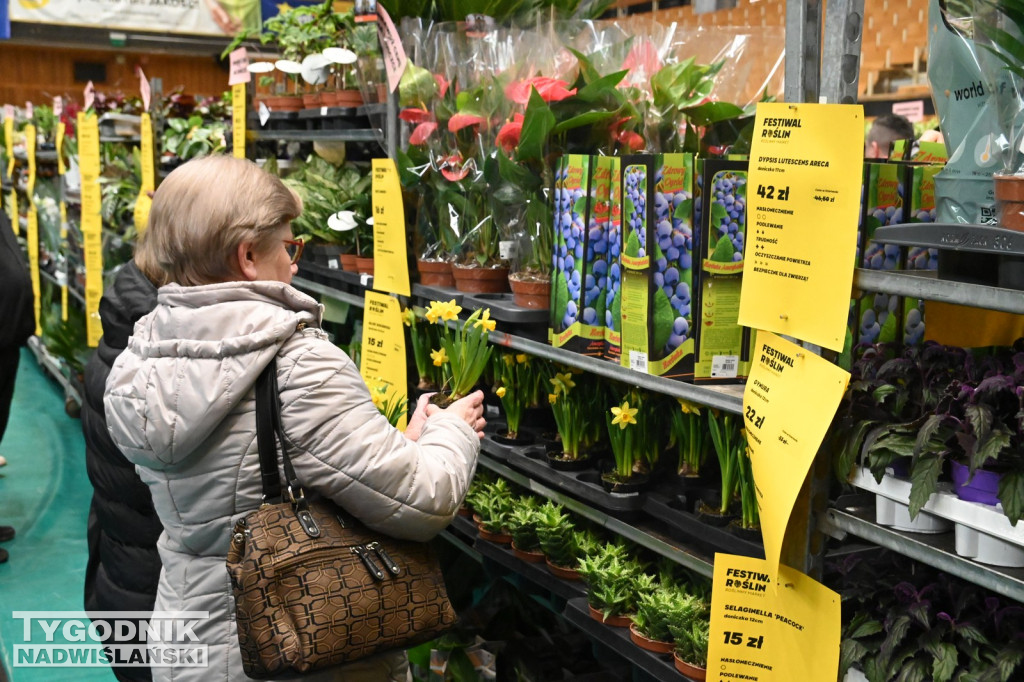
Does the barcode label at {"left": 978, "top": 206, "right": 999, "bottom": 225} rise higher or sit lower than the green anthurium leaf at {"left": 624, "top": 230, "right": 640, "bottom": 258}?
higher

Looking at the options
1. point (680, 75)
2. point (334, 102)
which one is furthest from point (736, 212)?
point (334, 102)

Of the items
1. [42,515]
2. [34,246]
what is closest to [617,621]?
[42,515]

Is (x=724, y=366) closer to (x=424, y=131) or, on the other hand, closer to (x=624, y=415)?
(x=624, y=415)

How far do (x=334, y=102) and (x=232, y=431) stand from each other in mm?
2118

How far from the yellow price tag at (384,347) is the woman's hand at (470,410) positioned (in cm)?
82

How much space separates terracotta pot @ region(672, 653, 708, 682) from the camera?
1.81 m

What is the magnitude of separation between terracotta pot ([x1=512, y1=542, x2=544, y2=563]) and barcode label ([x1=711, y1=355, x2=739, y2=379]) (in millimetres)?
808

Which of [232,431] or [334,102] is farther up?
[334,102]

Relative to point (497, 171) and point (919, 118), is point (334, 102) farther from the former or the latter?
point (919, 118)

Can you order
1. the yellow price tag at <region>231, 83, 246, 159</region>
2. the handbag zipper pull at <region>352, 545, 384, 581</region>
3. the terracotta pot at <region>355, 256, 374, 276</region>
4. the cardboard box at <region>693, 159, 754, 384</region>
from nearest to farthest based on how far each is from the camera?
the handbag zipper pull at <region>352, 545, 384, 581</region>, the cardboard box at <region>693, 159, 754, 384</region>, the terracotta pot at <region>355, 256, 374, 276</region>, the yellow price tag at <region>231, 83, 246, 159</region>

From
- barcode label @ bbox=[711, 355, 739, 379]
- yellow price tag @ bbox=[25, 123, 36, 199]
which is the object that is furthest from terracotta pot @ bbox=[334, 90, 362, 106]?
yellow price tag @ bbox=[25, 123, 36, 199]

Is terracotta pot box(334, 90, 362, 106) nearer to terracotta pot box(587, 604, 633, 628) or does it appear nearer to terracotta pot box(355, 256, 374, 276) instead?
terracotta pot box(355, 256, 374, 276)

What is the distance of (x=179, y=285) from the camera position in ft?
5.74

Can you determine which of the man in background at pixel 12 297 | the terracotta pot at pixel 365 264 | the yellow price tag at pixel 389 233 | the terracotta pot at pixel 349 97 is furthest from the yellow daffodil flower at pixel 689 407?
the man in background at pixel 12 297
